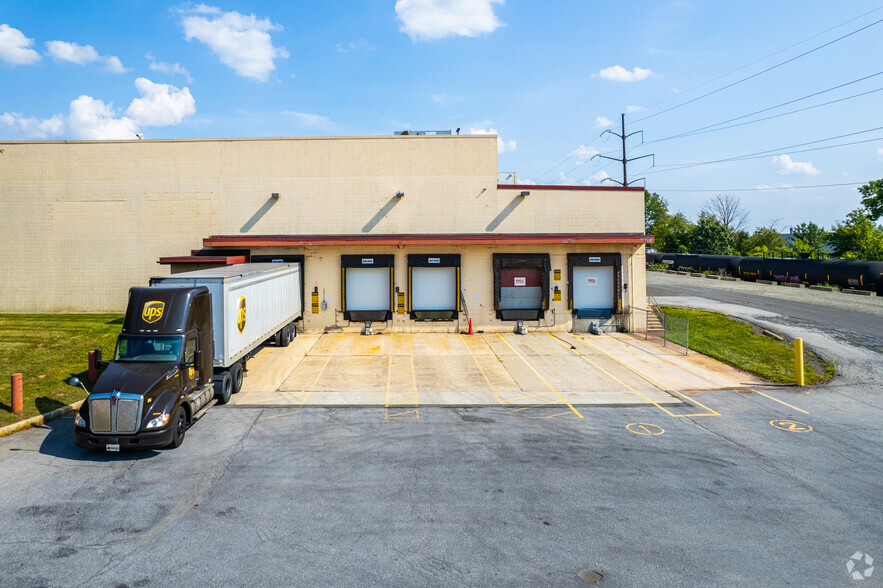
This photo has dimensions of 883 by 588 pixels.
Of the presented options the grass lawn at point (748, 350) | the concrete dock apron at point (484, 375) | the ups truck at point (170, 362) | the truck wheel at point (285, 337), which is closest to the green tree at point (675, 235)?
the grass lawn at point (748, 350)

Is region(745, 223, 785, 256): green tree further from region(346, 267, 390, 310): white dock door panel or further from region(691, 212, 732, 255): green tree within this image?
region(346, 267, 390, 310): white dock door panel

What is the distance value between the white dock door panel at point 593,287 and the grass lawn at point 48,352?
22.8 metres

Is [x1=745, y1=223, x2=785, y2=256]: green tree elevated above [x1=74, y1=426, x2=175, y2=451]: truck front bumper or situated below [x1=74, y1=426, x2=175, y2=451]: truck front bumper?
above

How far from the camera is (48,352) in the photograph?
64.9ft

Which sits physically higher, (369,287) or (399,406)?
(369,287)

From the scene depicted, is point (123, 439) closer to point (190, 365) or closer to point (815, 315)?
point (190, 365)

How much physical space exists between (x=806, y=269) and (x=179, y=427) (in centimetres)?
4925

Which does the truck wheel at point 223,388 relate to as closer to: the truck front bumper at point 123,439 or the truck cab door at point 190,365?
the truck cab door at point 190,365

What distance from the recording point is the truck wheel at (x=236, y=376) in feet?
52.3

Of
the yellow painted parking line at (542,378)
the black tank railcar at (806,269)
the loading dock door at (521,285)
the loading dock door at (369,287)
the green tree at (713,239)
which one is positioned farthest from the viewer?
the green tree at (713,239)

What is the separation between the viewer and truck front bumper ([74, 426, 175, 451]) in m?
10.8

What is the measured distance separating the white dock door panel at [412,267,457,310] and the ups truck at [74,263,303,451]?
11.4m

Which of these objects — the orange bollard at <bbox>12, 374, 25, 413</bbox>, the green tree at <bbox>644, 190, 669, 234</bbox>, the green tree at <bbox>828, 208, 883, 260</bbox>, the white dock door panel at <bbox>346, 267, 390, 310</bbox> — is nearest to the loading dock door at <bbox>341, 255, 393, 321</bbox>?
the white dock door panel at <bbox>346, 267, 390, 310</bbox>

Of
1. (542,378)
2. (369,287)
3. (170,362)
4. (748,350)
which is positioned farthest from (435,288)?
(170,362)
